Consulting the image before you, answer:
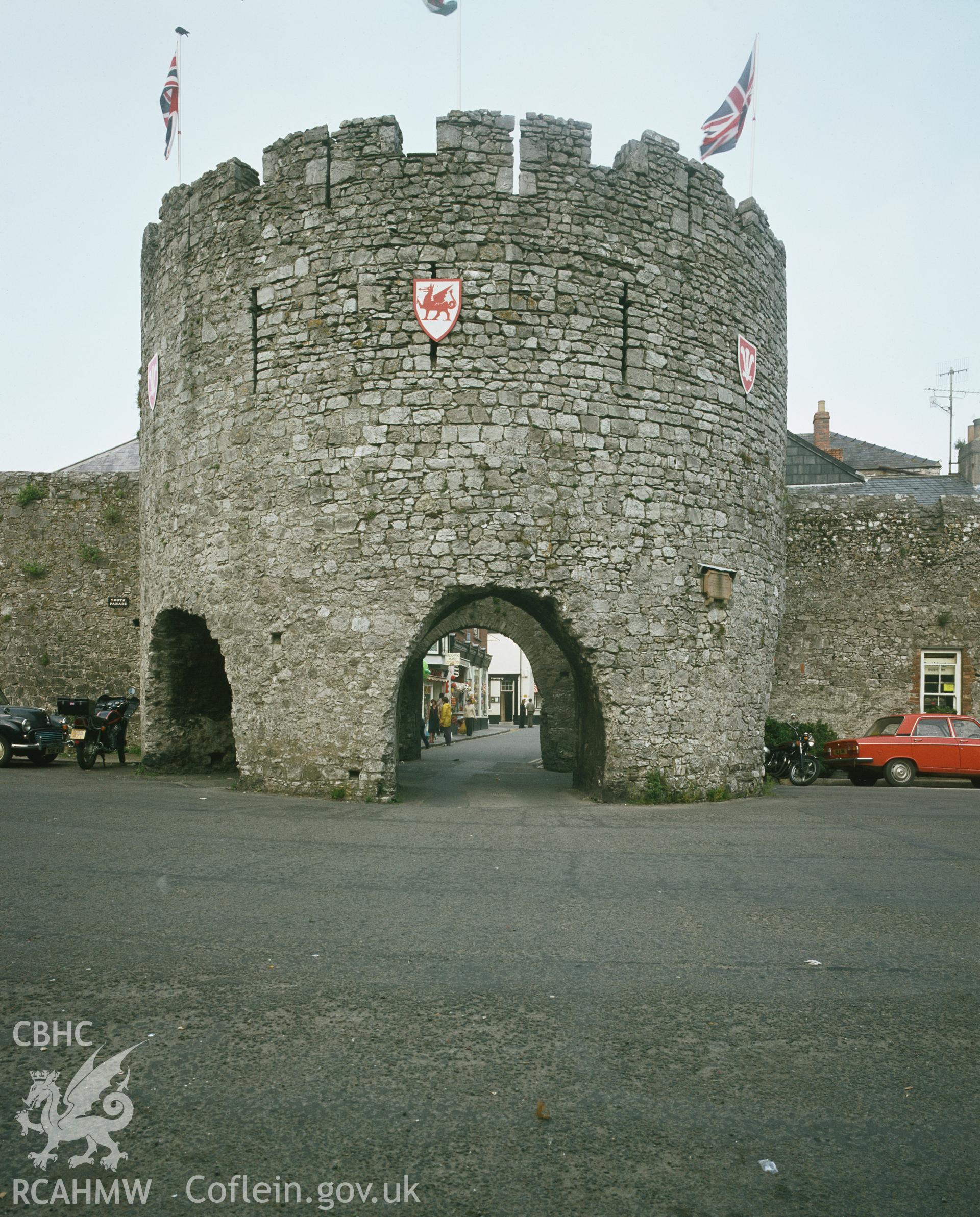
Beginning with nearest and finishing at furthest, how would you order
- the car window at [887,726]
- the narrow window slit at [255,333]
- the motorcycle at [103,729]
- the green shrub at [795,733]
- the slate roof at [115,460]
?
the narrow window slit at [255,333] → the motorcycle at [103,729] → the car window at [887,726] → the green shrub at [795,733] → the slate roof at [115,460]

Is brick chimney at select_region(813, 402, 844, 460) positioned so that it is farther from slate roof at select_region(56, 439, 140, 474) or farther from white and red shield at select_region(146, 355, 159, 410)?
white and red shield at select_region(146, 355, 159, 410)

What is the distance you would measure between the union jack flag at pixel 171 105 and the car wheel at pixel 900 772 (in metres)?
15.0

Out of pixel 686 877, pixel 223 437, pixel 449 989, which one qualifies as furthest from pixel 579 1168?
pixel 223 437

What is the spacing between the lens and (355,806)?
31.2 ft

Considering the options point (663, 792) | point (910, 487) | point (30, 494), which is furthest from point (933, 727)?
point (30, 494)

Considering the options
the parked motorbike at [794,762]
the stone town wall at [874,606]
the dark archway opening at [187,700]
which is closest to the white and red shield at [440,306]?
the dark archway opening at [187,700]

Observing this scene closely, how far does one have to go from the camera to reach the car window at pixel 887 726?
15.3 m

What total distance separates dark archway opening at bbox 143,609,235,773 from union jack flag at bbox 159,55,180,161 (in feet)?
23.2

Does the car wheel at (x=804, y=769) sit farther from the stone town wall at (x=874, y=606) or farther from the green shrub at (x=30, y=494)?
the green shrub at (x=30, y=494)

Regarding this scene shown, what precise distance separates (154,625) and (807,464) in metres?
21.3

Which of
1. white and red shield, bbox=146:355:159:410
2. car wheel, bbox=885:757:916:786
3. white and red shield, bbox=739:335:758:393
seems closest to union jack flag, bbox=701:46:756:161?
white and red shield, bbox=739:335:758:393

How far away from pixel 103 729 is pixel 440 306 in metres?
9.10

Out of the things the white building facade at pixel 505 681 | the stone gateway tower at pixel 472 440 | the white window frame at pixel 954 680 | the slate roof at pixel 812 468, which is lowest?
the white building facade at pixel 505 681

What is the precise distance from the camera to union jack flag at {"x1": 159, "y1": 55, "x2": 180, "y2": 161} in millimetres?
13016
